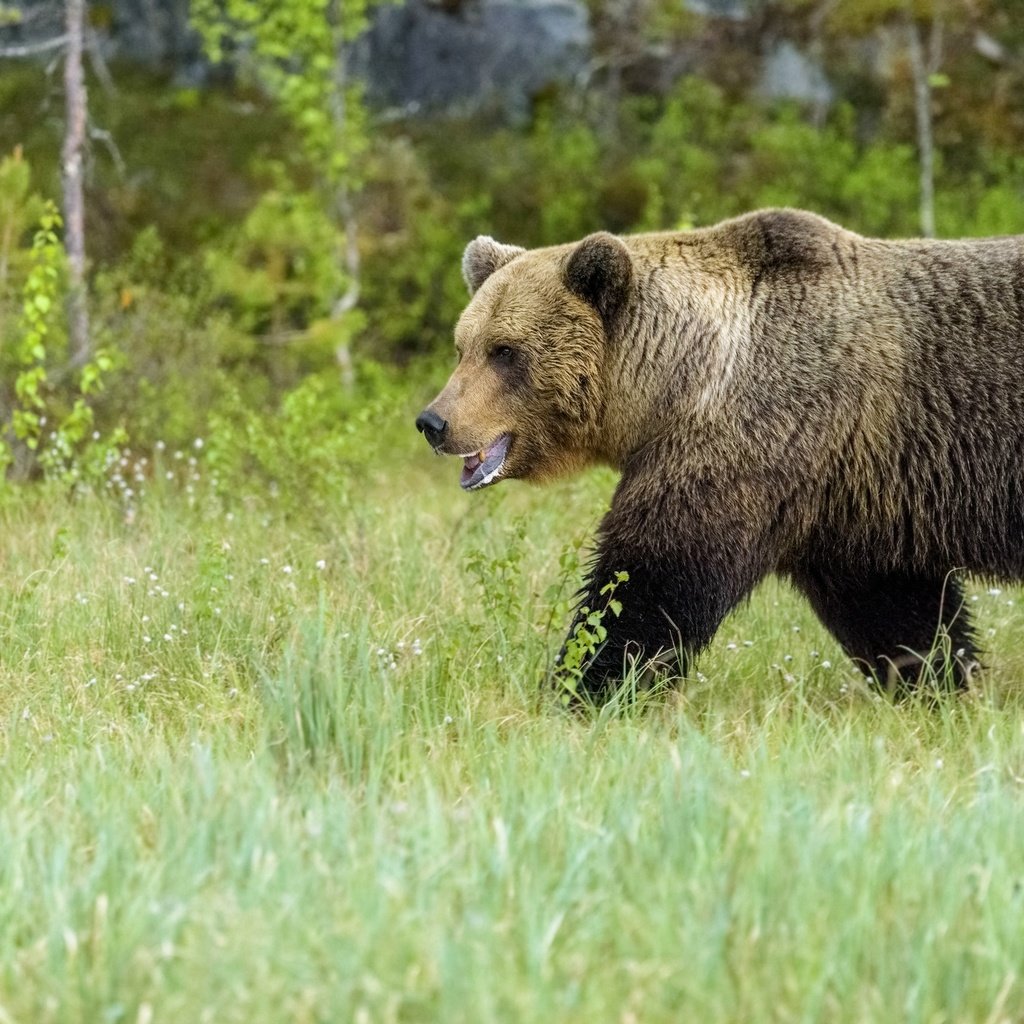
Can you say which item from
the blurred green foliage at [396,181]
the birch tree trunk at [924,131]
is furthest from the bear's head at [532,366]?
A: the birch tree trunk at [924,131]

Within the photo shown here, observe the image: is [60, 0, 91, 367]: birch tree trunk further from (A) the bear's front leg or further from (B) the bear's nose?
(A) the bear's front leg

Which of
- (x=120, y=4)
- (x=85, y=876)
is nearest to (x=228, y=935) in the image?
(x=85, y=876)

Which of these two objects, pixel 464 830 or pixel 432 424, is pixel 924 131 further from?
pixel 464 830

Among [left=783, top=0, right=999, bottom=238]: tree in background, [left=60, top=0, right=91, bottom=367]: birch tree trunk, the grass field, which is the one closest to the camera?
the grass field

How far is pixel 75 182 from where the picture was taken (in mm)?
9125

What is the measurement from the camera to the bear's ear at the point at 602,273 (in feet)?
17.0

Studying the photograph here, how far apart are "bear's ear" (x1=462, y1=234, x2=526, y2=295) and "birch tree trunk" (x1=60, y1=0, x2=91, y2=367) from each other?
13.2ft

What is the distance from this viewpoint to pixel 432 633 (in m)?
5.75

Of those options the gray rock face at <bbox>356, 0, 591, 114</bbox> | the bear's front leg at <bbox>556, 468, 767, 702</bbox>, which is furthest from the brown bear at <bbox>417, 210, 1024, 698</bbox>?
the gray rock face at <bbox>356, 0, 591, 114</bbox>

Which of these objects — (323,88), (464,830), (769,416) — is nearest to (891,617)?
(769,416)

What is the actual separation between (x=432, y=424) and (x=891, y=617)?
1.73m

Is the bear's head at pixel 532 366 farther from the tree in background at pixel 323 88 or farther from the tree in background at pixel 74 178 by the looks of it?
the tree in background at pixel 323 88

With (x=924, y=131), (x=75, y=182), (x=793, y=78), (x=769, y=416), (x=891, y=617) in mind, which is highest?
(x=793, y=78)

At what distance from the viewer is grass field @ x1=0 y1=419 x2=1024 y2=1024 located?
272cm
